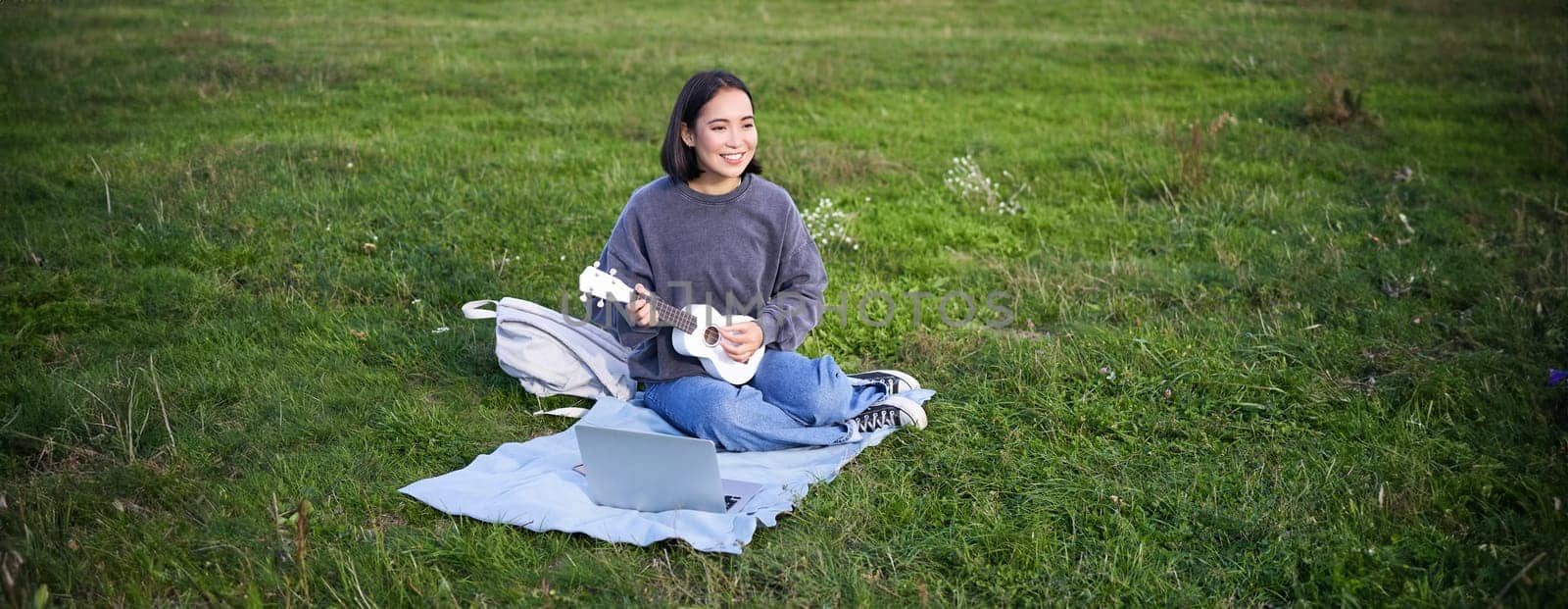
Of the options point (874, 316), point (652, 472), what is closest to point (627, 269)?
point (652, 472)

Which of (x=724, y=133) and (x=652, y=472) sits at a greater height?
(x=724, y=133)

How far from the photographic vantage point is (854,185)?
8195 millimetres

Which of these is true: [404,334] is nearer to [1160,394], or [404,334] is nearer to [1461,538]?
[1160,394]

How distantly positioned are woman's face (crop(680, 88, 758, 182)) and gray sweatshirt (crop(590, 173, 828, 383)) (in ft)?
0.64

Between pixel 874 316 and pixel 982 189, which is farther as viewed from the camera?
pixel 982 189

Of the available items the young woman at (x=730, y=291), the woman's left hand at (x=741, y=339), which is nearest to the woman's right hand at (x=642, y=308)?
the young woman at (x=730, y=291)

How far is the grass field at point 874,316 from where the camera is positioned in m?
3.54

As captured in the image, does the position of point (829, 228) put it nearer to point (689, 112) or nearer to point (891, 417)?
point (891, 417)

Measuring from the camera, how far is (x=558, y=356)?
4992 millimetres

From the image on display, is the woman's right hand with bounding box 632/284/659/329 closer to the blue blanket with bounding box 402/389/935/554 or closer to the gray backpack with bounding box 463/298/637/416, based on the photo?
the blue blanket with bounding box 402/389/935/554

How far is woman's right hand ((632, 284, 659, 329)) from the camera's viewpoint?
4.09m

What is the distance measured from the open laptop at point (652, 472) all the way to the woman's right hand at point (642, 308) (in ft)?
1.76

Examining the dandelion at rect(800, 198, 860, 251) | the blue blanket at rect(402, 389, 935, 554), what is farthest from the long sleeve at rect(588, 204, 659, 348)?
the dandelion at rect(800, 198, 860, 251)

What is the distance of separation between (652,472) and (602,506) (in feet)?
0.98
